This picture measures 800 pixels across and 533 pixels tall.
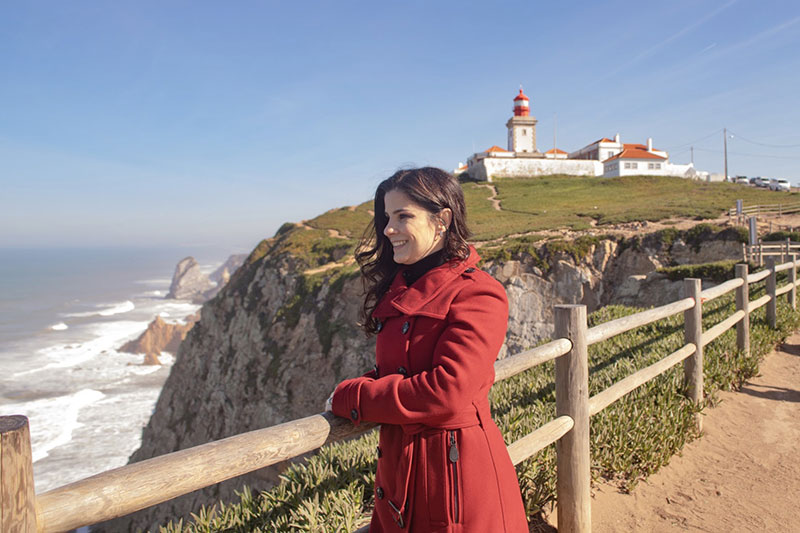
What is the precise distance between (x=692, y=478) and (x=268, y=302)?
20400 millimetres

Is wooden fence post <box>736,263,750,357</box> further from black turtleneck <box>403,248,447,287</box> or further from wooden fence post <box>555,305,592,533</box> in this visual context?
black turtleneck <box>403,248,447,287</box>

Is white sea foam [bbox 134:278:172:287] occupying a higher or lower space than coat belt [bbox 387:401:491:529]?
lower

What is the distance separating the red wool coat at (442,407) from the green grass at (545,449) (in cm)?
143

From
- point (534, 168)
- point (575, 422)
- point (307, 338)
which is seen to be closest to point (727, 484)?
point (575, 422)

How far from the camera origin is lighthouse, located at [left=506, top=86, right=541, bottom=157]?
5694cm

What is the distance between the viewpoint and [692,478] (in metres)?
4.11

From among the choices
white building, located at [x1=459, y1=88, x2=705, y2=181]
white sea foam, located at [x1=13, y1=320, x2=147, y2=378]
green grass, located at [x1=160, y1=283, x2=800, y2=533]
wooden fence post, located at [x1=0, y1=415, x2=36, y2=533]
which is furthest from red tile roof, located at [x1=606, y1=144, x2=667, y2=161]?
wooden fence post, located at [x1=0, y1=415, x2=36, y2=533]

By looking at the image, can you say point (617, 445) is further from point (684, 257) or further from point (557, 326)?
point (684, 257)

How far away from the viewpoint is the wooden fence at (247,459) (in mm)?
1160

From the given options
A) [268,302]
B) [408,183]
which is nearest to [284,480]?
[408,183]

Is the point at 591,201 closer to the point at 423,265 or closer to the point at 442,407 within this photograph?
the point at 423,265

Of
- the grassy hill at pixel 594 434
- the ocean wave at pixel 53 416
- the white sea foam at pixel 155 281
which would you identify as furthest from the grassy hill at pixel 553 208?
the white sea foam at pixel 155 281

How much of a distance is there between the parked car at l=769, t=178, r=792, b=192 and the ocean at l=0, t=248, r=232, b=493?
51958mm

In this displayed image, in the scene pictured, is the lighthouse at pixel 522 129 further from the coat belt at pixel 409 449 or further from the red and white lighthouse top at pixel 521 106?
the coat belt at pixel 409 449
